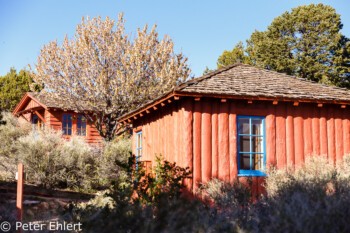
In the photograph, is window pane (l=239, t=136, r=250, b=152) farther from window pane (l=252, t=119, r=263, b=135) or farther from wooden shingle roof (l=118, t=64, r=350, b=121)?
wooden shingle roof (l=118, t=64, r=350, b=121)

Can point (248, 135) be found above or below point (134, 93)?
below

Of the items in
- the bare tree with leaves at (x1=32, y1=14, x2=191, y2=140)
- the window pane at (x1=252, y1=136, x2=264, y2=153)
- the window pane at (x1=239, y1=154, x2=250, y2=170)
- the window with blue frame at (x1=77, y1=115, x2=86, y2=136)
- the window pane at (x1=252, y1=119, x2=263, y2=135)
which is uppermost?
the bare tree with leaves at (x1=32, y1=14, x2=191, y2=140)

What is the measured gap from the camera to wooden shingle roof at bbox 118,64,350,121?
847 cm

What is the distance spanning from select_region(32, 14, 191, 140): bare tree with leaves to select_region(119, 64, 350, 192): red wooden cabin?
7.68 meters

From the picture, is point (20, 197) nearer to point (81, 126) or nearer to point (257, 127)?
point (257, 127)

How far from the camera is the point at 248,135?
29.2 feet

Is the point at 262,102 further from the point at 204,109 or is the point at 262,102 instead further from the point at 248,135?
the point at 204,109

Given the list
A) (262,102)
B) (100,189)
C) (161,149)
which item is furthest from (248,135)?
(100,189)

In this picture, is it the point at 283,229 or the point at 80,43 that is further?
the point at 80,43

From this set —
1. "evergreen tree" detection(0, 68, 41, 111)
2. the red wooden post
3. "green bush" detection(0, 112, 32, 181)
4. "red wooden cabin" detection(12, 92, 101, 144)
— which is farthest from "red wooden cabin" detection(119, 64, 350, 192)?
"evergreen tree" detection(0, 68, 41, 111)

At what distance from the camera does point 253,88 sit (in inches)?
364

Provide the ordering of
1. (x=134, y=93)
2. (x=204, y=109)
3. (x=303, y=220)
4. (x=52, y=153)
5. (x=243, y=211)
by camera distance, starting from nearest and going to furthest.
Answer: (x=303, y=220)
(x=243, y=211)
(x=204, y=109)
(x=52, y=153)
(x=134, y=93)

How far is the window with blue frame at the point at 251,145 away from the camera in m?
8.88

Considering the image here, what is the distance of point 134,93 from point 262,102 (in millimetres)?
9871
